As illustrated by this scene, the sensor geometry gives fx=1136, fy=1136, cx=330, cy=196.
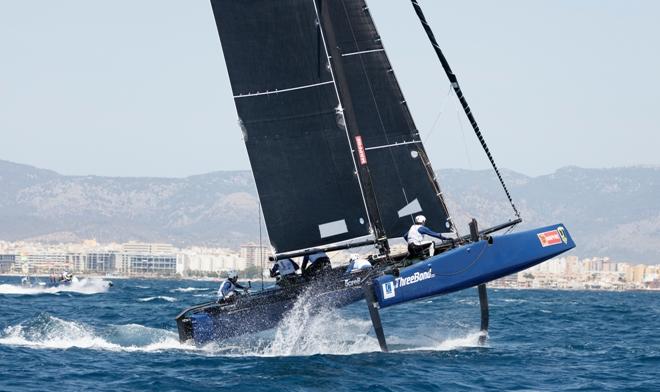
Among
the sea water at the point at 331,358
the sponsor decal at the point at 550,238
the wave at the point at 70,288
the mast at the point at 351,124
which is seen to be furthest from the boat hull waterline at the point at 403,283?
the wave at the point at 70,288

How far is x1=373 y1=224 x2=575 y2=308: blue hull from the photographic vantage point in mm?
18641

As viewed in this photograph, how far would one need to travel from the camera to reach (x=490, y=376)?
16.5 metres

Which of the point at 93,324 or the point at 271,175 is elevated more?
the point at 271,175

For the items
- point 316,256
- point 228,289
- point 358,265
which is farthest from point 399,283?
point 228,289

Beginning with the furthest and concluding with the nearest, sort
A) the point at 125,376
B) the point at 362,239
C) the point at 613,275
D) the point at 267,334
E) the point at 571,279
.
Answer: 1. the point at 613,275
2. the point at 571,279
3. the point at 267,334
4. the point at 362,239
5. the point at 125,376

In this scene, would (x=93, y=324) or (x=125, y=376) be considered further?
Answer: (x=93, y=324)

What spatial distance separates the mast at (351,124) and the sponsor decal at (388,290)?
148cm

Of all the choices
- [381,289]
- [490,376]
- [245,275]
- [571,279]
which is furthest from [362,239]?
[245,275]

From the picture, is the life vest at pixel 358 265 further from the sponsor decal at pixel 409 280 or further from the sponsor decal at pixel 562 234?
the sponsor decal at pixel 562 234

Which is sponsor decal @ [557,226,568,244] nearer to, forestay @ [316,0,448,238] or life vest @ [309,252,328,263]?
forestay @ [316,0,448,238]

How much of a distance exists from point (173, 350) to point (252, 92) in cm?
478

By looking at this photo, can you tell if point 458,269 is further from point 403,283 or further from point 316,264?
point 316,264

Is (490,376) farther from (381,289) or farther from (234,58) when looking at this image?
(234,58)

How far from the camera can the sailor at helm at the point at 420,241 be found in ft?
63.4
